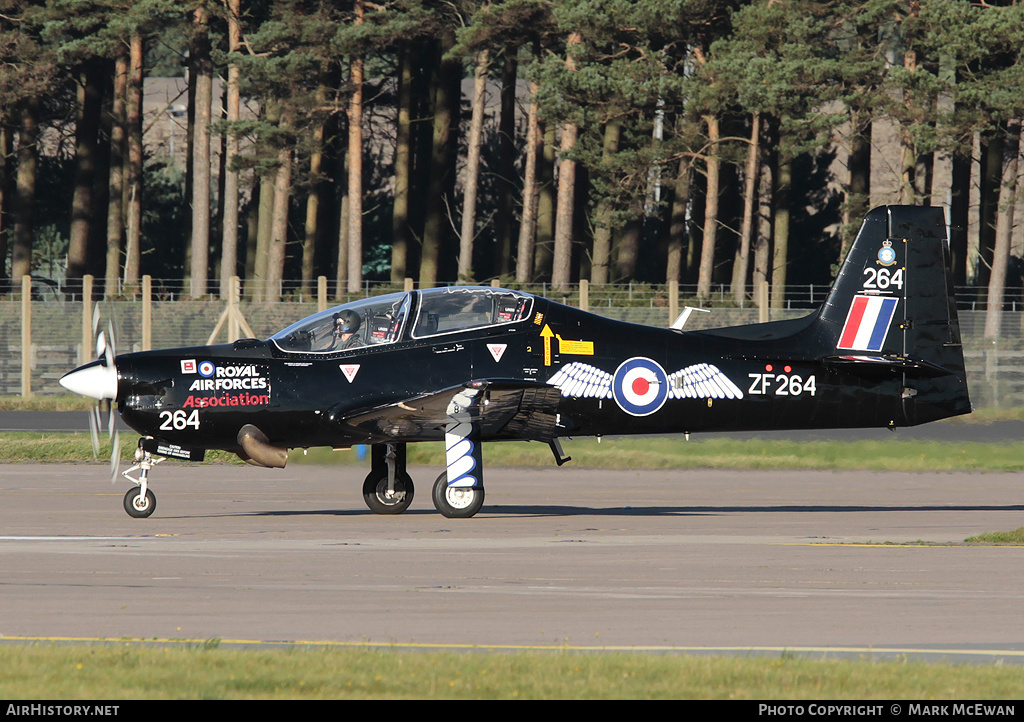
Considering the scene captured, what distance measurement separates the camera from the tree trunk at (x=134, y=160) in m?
48.2

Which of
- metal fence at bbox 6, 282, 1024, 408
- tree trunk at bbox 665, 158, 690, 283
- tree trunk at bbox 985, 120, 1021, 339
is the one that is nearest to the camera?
metal fence at bbox 6, 282, 1024, 408

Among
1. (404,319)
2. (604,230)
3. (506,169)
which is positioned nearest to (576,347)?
(404,319)

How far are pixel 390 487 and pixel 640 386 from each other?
319cm

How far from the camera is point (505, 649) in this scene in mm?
7891

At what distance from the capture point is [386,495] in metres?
16.0

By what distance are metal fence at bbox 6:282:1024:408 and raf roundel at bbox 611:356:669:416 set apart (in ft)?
44.3

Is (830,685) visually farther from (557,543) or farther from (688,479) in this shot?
(688,479)

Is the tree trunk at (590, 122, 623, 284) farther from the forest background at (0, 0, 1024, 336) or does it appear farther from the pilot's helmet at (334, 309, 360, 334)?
the pilot's helmet at (334, 309, 360, 334)

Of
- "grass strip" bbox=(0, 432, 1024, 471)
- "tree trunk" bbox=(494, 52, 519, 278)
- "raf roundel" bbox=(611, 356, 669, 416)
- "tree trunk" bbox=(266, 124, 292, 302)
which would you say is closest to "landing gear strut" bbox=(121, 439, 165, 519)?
"raf roundel" bbox=(611, 356, 669, 416)

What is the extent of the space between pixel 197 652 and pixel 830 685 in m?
3.45

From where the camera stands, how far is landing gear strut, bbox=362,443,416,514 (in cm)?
1595

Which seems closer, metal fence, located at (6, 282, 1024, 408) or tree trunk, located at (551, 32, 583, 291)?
metal fence, located at (6, 282, 1024, 408)

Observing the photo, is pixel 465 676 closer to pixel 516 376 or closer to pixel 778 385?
pixel 516 376

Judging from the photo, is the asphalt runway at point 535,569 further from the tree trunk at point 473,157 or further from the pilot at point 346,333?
the tree trunk at point 473,157
